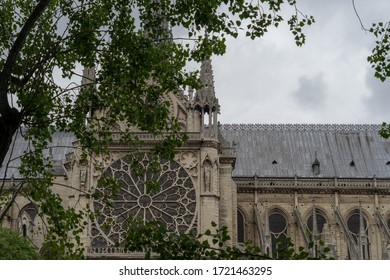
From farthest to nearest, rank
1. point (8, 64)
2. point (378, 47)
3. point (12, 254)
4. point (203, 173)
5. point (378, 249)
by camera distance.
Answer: point (378, 249) → point (203, 173) → point (12, 254) → point (378, 47) → point (8, 64)

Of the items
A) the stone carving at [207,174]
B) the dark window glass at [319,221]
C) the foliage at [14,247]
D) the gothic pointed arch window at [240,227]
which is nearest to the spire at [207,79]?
the stone carving at [207,174]

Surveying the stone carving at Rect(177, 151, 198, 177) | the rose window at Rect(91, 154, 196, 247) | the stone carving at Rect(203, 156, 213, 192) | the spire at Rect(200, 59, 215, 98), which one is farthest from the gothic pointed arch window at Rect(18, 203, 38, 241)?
the spire at Rect(200, 59, 215, 98)

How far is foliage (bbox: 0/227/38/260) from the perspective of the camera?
35922 mm

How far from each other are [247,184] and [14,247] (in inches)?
602

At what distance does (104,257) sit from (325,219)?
15.7 meters

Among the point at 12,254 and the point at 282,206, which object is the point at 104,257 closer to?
the point at 12,254

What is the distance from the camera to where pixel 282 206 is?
47.6 m

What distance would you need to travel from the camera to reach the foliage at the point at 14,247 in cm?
3592

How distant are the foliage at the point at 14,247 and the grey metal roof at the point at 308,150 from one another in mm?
15233

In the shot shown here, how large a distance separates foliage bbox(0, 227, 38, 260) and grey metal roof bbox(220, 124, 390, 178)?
600 inches

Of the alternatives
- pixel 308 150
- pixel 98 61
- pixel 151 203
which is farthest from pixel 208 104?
pixel 98 61

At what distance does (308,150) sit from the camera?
170 feet

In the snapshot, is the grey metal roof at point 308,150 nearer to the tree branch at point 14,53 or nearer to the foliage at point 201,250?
the foliage at point 201,250
